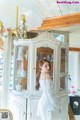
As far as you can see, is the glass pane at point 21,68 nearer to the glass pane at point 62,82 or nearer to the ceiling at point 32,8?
the glass pane at point 62,82

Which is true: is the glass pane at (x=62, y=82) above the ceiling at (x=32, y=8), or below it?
below

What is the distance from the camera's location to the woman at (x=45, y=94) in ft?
8.79

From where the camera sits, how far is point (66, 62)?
3102mm

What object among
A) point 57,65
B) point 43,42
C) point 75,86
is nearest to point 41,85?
point 57,65

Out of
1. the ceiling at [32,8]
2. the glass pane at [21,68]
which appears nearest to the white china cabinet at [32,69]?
the glass pane at [21,68]

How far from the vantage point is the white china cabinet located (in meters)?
2.81

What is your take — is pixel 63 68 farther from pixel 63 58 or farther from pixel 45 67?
pixel 45 67

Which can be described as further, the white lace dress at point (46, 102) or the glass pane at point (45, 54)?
the glass pane at point (45, 54)

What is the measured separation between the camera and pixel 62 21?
2.84m

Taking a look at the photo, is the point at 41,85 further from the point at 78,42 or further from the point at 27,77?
the point at 78,42

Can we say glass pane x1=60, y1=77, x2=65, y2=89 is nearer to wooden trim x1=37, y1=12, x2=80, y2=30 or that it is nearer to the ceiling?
wooden trim x1=37, y1=12, x2=80, y2=30

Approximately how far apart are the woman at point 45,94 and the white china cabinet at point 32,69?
8cm

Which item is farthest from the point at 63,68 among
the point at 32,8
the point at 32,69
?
the point at 32,8

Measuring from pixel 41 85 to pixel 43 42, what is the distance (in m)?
0.59
